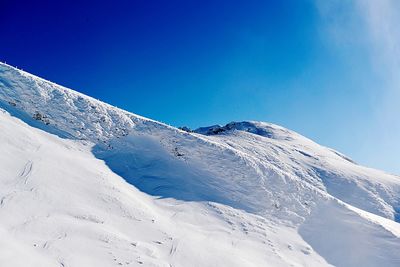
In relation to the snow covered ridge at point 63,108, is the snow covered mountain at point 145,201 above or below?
below

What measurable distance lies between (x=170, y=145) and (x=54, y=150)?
665cm

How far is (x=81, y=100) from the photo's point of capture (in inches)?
968

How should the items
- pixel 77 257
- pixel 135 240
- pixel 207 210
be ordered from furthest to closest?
pixel 207 210 → pixel 135 240 → pixel 77 257

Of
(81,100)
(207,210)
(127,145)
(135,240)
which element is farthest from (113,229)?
(81,100)

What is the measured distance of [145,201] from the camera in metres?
16.6

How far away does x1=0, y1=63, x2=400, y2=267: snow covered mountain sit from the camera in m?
11.9

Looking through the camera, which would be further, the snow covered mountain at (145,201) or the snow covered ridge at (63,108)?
the snow covered ridge at (63,108)

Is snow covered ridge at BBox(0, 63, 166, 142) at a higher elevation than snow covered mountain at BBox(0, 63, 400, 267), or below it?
higher

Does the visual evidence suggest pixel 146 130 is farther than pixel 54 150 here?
Yes

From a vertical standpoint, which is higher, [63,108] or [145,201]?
[63,108]

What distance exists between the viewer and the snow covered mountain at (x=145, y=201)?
469 inches

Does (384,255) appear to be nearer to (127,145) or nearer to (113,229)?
(113,229)

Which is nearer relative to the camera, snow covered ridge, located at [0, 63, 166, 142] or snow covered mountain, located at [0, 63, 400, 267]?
snow covered mountain, located at [0, 63, 400, 267]

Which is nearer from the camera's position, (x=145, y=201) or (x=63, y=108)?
(x=145, y=201)
